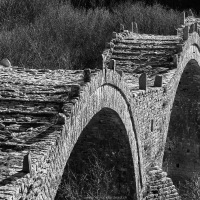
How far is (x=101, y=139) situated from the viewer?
525 inches

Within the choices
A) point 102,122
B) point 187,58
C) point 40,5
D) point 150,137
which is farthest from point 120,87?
point 40,5

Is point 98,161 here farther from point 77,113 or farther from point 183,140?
point 183,140

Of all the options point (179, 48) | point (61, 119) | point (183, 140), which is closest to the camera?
point (61, 119)

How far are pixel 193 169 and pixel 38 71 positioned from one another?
49.8 feet

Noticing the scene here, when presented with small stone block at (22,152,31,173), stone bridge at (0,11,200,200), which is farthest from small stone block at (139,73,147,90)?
small stone block at (22,152,31,173)

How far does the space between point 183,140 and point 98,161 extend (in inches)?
471

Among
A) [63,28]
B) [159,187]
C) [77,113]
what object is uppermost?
[63,28]

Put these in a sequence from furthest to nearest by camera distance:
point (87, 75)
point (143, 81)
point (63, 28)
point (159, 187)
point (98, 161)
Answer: point (63, 28), point (143, 81), point (159, 187), point (98, 161), point (87, 75)

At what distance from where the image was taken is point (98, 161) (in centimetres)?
1345

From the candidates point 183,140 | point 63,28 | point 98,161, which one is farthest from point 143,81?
point 63,28

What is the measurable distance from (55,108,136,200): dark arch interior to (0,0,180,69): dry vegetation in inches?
437

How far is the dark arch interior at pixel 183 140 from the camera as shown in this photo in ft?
79.3

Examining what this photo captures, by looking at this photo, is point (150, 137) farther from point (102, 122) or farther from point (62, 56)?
point (62, 56)

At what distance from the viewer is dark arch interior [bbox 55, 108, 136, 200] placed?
1298 centimetres
